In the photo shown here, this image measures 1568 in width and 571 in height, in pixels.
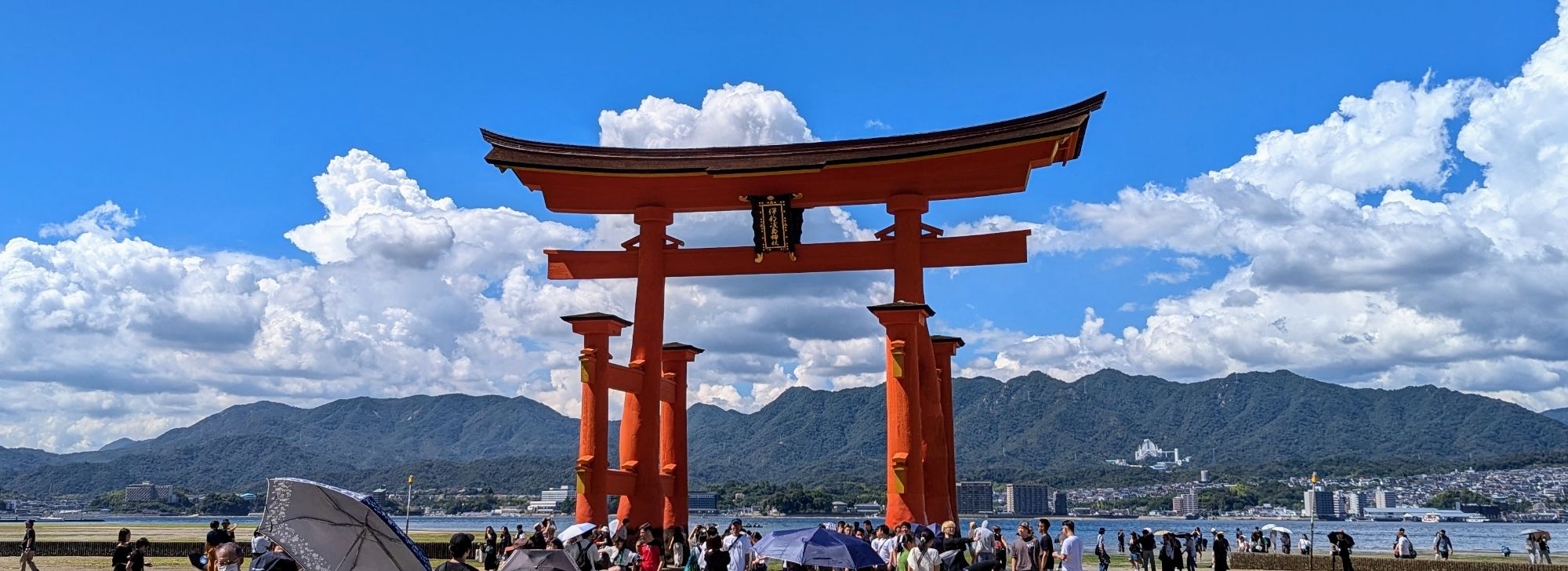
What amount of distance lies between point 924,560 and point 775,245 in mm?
10438

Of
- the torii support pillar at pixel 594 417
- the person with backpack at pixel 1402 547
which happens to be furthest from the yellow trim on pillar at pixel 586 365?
the person with backpack at pixel 1402 547

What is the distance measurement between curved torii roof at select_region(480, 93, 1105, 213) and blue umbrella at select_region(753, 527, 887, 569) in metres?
8.28

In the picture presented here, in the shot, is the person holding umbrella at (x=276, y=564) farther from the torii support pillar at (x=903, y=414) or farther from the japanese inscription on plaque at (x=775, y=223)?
the japanese inscription on plaque at (x=775, y=223)

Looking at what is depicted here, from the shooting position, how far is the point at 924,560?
13.1m

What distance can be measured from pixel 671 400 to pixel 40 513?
624ft

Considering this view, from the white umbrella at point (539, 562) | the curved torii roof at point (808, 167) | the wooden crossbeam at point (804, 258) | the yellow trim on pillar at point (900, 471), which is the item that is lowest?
the white umbrella at point (539, 562)

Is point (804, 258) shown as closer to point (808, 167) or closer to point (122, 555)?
point (808, 167)

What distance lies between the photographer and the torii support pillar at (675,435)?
925 inches

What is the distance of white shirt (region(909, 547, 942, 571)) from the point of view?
42.6 feet

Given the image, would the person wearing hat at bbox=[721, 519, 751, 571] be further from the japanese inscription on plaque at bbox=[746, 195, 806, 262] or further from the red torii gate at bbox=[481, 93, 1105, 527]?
the japanese inscription on plaque at bbox=[746, 195, 806, 262]

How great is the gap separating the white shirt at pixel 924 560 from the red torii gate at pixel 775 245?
6.70 metres

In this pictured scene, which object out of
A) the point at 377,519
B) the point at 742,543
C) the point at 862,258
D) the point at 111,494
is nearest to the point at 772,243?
the point at 862,258

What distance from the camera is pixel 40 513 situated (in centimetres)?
17850

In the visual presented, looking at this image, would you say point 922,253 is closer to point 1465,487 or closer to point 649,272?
point 649,272
